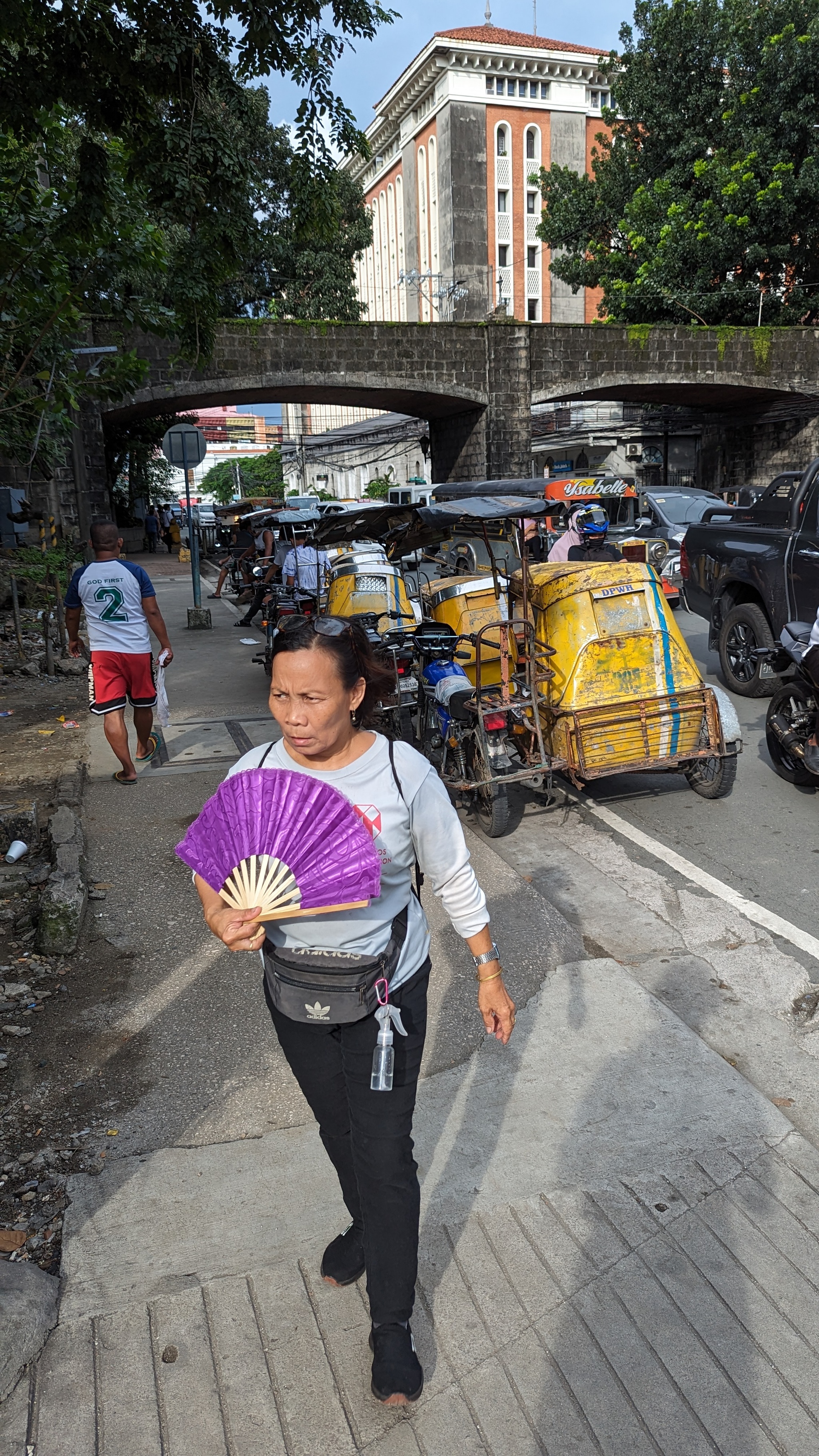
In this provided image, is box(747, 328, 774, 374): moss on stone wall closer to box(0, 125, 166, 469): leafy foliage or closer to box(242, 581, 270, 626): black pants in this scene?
box(242, 581, 270, 626): black pants

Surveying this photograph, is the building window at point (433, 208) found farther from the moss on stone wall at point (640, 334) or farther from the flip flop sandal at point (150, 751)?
the flip flop sandal at point (150, 751)

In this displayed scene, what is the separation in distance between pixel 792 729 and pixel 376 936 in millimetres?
5607

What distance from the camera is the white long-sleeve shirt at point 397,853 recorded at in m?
2.34

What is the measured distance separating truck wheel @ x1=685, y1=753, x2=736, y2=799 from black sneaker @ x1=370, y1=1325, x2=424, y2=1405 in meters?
4.92

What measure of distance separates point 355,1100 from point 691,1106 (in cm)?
167

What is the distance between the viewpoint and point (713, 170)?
103ft

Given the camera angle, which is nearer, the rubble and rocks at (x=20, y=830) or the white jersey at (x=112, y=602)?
the rubble and rocks at (x=20, y=830)

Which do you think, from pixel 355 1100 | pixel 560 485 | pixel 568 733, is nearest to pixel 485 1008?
pixel 355 1100

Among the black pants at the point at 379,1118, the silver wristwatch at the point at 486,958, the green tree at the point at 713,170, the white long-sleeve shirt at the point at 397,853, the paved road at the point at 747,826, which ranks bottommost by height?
the paved road at the point at 747,826

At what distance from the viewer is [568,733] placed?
6430 millimetres

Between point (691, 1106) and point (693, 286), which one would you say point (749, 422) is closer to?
point (693, 286)

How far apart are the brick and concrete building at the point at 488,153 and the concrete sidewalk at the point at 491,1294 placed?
53.3m

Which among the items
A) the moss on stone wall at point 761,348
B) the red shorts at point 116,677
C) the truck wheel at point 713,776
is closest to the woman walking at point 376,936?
the truck wheel at point 713,776

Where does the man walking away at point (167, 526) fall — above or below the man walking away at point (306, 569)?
below
